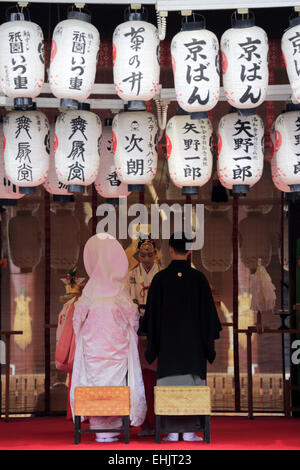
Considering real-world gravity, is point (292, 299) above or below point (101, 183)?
below

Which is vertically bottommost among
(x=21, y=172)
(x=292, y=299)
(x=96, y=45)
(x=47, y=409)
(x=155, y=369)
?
(x=47, y=409)

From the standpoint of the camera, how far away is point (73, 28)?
24.9 feet

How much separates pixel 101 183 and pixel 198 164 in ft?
4.91

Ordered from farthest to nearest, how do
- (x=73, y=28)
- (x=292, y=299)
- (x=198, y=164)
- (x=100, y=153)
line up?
(x=292, y=299) < (x=100, y=153) < (x=198, y=164) < (x=73, y=28)

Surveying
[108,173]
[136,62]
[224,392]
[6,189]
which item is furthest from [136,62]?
[224,392]

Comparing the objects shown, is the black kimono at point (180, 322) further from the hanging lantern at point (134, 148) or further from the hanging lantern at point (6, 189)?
the hanging lantern at point (6, 189)

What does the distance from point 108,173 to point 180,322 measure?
2.07 m

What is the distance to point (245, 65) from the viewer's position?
7543 mm

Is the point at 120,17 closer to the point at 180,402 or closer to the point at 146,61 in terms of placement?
the point at 146,61

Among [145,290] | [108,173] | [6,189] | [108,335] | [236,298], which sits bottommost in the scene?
[108,335]

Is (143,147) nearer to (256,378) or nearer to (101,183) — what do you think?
(101,183)

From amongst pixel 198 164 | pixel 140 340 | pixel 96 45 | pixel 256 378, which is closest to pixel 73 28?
pixel 96 45

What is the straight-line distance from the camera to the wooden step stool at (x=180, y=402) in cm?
783

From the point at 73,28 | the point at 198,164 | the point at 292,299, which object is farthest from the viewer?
the point at 292,299
